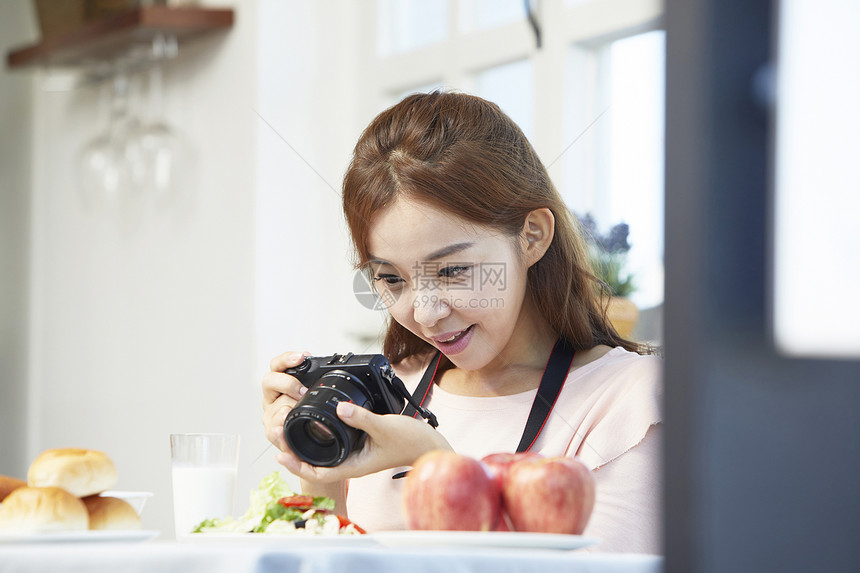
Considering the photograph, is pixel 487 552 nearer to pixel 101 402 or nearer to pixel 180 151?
pixel 180 151

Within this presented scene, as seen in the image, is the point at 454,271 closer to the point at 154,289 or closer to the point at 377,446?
the point at 377,446

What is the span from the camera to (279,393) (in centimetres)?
82

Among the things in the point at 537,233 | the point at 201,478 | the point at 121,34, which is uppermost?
the point at 121,34

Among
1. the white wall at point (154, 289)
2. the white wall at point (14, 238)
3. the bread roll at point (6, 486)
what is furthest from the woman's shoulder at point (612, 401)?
the white wall at point (14, 238)

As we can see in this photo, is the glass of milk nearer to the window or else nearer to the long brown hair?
the long brown hair

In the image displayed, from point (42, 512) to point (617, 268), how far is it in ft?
2.42

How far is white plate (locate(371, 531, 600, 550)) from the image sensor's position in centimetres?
41

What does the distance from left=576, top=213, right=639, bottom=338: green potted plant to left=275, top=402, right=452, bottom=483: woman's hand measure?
0.42 m

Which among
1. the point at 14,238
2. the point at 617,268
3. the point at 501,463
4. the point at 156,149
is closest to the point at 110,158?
the point at 156,149

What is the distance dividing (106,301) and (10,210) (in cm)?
47

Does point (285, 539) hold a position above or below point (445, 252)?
below

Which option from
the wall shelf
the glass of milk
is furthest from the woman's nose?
the wall shelf

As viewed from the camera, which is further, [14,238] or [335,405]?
[14,238]

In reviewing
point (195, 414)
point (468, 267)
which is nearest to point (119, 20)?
point (195, 414)
